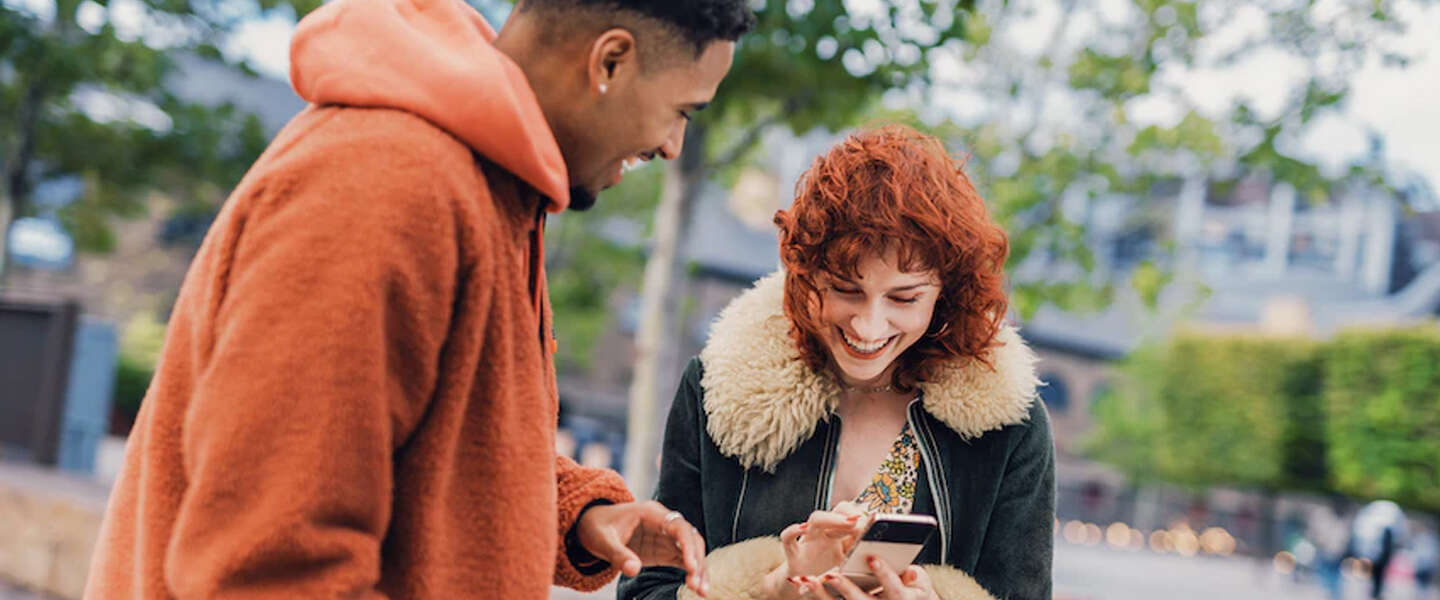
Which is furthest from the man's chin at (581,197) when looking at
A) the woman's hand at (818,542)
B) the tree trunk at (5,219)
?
the tree trunk at (5,219)

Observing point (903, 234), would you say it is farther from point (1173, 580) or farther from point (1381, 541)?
point (1173, 580)

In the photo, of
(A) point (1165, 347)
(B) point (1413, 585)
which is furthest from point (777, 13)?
(A) point (1165, 347)

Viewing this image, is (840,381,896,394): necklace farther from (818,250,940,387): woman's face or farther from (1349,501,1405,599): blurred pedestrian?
(1349,501,1405,599): blurred pedestrian

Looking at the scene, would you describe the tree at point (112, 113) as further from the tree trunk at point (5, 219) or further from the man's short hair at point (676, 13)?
the man's short hair at point (676, 13)

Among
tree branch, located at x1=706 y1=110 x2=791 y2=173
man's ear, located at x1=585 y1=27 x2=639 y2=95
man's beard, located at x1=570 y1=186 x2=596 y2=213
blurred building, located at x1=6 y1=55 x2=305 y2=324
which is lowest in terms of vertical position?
blurred building, located at x1=6 y1=55 x2=305 y2=324

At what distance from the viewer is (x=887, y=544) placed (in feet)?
6.59

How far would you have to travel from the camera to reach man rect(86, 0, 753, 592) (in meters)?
1.18

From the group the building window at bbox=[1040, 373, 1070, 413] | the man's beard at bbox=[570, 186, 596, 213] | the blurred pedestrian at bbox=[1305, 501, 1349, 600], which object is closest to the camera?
the man's beard at bbox=[570, 186, 596, 213]

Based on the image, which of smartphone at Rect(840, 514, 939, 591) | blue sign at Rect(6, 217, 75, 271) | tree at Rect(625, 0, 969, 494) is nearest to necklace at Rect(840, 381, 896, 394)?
smartphone at Rect(840, 514, 939, 591)

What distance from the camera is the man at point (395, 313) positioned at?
118cm

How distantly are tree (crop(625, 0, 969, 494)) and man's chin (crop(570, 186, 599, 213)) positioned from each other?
158 inches

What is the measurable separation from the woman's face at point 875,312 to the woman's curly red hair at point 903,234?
0.02 metres

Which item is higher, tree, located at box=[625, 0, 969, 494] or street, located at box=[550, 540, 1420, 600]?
tree, located at box=[625, 0, 969, 494]

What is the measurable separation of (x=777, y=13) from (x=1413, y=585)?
1917cm
